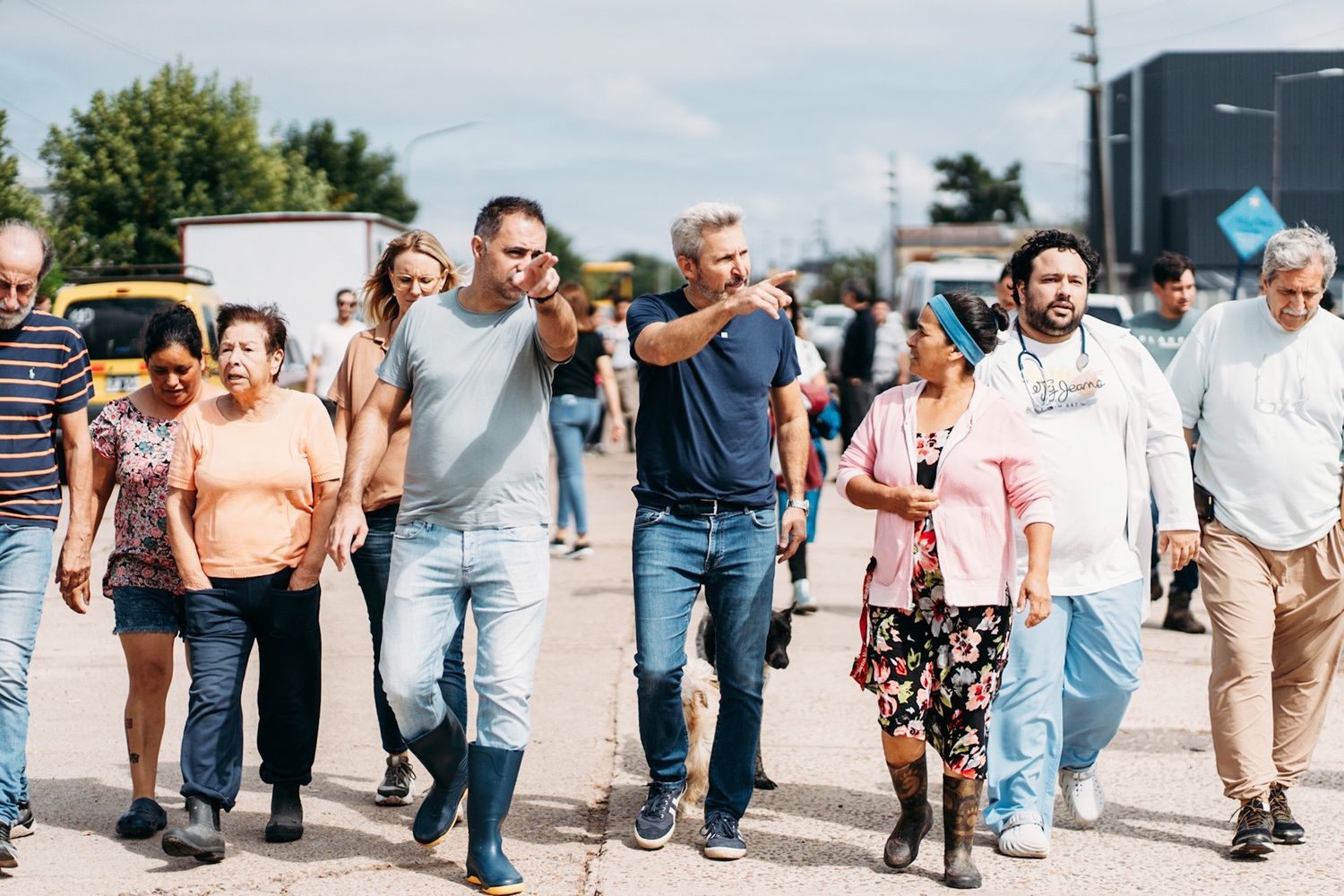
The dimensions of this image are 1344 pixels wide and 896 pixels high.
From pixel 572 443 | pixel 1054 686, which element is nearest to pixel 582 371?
pixel 572 443

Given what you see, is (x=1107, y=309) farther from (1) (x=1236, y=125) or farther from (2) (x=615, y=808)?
(1) (x=1236, y=125)

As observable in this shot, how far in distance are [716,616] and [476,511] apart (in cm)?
92

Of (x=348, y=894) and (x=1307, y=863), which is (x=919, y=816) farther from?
(x=348, y=894)

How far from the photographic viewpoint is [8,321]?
16.6 feet

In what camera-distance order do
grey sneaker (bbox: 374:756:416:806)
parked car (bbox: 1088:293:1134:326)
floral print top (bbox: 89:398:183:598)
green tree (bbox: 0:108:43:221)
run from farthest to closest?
green tree (bbox: 0:108:43:221) < parked car (bbox: 1088:293:1134:326) < grey sneaker (bbox: 374:756:416:806) < floral print top (bbox: 89:398:183:598)

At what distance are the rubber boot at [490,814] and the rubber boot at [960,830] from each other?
4.25 feet

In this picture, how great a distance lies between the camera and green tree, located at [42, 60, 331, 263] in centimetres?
3562

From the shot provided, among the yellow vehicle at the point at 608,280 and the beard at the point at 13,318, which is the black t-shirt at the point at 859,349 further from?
the beard at the point at 13,318

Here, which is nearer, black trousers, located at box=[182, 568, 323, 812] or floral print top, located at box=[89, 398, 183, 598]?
black trousers, located at box=[182, 568, 323, 812]

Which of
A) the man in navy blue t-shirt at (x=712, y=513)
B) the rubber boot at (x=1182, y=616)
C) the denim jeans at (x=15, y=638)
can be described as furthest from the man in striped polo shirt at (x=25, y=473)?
the rubber boot at (x=1182, y=616)

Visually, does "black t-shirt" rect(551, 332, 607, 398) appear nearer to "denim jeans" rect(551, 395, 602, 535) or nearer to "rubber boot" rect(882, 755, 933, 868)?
"denim jeans" rect(551, 395, 602, 535)

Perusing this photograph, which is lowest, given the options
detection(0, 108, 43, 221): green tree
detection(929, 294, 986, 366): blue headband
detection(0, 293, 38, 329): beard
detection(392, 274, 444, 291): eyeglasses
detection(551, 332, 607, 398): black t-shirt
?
detection(551, 332, 607, 398): black t-shirt

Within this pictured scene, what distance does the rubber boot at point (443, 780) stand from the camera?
4.96 m

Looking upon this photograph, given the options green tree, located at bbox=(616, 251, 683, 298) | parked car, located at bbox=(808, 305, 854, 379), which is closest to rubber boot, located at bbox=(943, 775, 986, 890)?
parked car, located at bbox=(808, 305, 854, 379)
